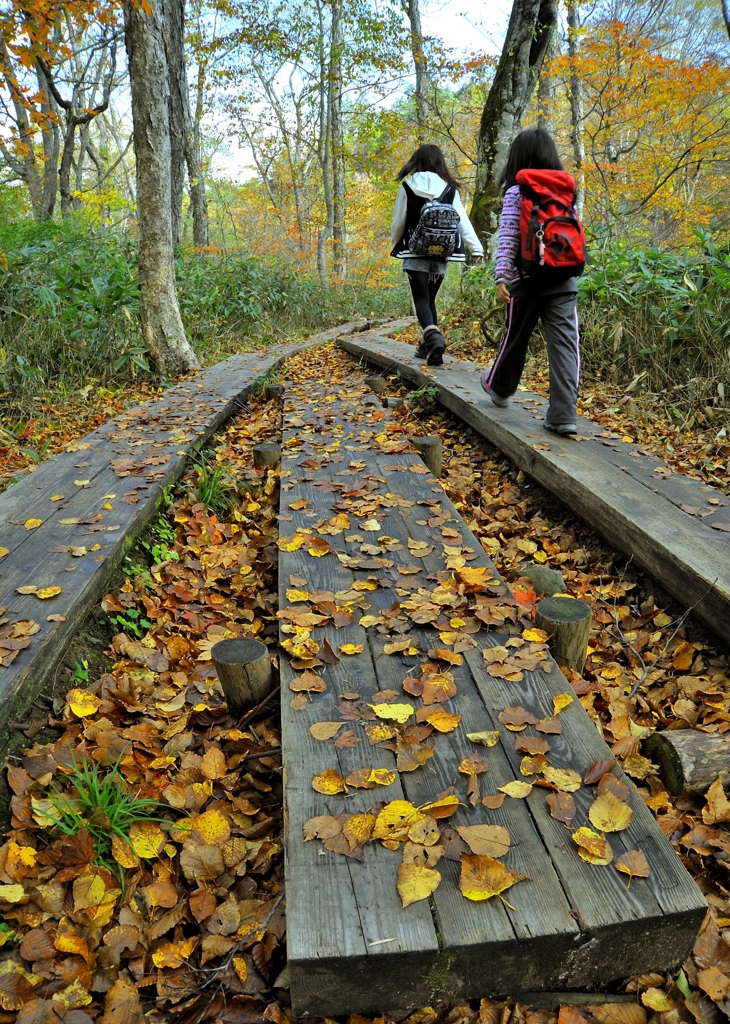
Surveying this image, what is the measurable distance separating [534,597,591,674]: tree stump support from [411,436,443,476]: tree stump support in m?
1.94

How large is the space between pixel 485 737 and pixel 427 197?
5216mm

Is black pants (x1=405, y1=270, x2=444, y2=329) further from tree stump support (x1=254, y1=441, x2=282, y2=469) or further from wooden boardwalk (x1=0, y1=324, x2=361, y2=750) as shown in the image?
tree stump support (x1=254, y1=441, x2=282, y2=469)

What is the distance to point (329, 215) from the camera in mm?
16906

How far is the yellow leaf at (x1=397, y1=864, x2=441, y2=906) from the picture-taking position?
1272 millimetres

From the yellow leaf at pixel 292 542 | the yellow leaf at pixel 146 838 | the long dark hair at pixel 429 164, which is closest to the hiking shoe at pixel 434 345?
the long dark hair at pixel 429 164

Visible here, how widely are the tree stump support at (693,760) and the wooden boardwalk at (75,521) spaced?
197 centimetres

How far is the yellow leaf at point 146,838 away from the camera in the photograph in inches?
67.5

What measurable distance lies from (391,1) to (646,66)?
692cm

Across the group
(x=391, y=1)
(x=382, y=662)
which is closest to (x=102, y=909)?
(x=382, y=662)

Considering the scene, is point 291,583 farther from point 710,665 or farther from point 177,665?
point 710,665

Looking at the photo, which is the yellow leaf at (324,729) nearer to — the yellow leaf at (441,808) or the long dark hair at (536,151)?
the yellow leaf at (441,808)

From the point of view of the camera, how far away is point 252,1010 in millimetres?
1376

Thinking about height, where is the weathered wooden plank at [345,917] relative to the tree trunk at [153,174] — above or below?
below

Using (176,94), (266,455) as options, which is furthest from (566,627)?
(176,94)
